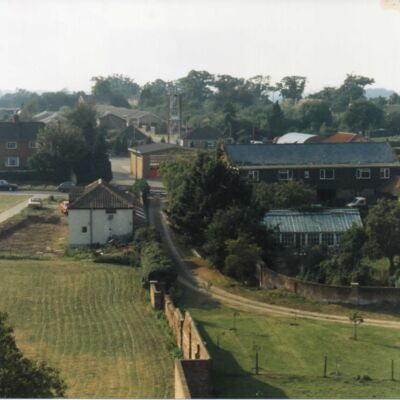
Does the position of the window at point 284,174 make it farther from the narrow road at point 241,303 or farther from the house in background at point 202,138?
the house in background at point 202,138

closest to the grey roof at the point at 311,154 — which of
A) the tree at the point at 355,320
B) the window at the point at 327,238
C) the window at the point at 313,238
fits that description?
the window at the point at 313,238

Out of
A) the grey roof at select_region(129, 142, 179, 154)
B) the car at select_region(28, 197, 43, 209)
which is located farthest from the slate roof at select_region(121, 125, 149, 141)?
the car at select_region(28, 197, 43, 209)

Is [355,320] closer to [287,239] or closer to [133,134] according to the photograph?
[287,239]

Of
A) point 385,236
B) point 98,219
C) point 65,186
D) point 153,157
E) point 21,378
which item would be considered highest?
point 153,157

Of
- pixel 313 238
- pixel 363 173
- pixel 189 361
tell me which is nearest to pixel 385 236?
pixel 313 238

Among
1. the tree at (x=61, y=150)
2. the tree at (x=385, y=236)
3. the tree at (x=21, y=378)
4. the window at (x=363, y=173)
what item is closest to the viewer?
the tree at (x=21, y=378)
